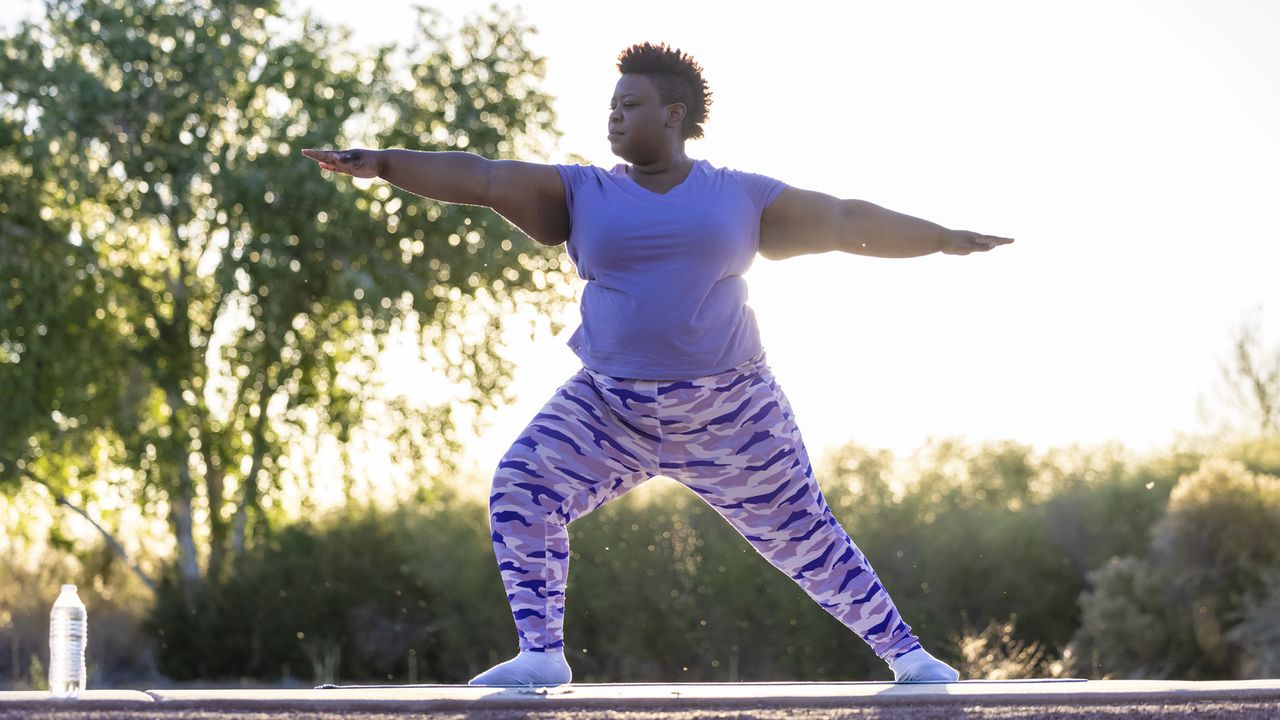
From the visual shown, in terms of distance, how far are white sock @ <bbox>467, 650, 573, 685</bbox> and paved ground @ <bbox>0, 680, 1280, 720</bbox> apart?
33 centimetres

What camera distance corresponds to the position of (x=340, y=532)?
1864 centimetres

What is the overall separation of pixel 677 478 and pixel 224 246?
50.9 feet

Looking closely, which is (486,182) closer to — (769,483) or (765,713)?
(769,483)

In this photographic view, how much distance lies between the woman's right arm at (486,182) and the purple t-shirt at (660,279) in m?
0.07

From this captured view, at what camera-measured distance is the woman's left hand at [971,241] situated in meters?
5.12

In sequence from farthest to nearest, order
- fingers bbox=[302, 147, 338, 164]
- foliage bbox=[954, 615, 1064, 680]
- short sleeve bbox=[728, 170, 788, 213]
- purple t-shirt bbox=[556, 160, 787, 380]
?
foliage bbox=[954, 615, 1064, 680]
short sleeve bbox=[728, 170, 788, 213]
purple t-shirt bbox=[556, 160, 787, 380]
fingers bbox=[302, 147, 338, 164]

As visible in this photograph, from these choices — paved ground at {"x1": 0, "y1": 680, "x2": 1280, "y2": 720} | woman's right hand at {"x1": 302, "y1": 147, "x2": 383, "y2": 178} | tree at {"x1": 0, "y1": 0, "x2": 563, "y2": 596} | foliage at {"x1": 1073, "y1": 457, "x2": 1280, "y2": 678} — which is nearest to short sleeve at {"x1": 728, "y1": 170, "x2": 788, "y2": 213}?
woman's right hand at {"x1": 302, "y1": 147, "x2": 383, "y2": 178}

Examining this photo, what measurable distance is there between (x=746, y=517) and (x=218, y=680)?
14.8 meters

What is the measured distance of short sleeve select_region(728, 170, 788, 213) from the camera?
202 inches

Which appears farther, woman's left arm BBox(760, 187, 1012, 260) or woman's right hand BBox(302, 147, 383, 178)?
woman's left arm BBox(760, 187, 1012, 260)

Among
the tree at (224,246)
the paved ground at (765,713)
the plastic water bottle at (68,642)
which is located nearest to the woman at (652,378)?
the paved ground at (765,713)

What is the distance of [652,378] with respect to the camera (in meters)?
4.77

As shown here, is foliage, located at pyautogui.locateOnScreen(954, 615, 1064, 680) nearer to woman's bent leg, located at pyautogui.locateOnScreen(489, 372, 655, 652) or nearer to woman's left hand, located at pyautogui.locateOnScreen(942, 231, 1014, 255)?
woman's left hand, located at pyautogui.locateOnScreen(942, 231, 1014, 255)

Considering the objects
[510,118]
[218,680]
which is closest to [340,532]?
[218,680]
